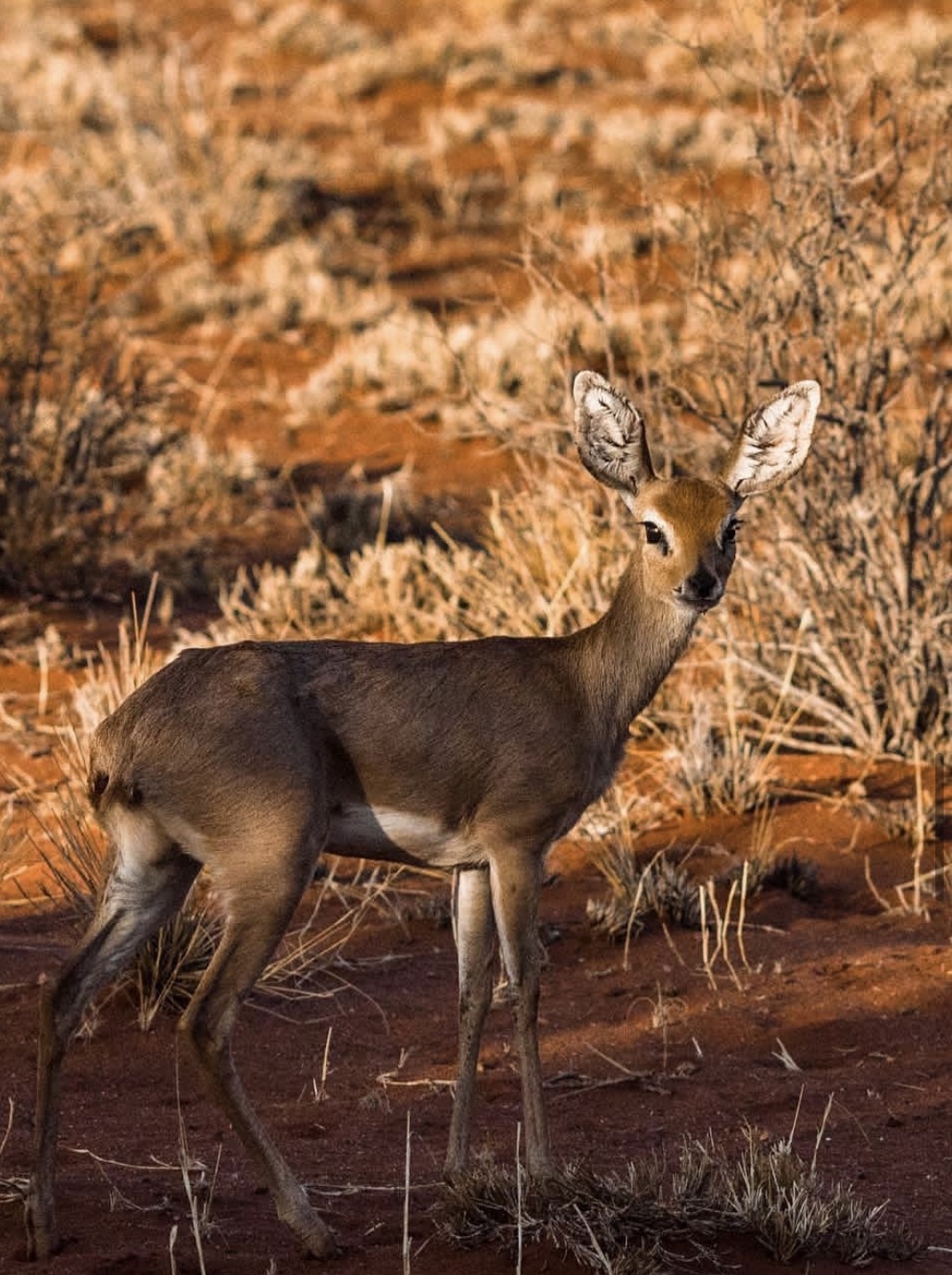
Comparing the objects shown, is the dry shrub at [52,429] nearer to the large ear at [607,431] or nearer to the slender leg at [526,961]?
the large ear at [607,431]

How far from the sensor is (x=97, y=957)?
17.0 ft

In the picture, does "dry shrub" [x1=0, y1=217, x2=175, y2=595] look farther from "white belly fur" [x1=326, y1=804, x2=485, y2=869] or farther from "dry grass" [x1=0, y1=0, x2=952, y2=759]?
"white belly fur" [x1=326, y1=804, x2=485, y2=869]

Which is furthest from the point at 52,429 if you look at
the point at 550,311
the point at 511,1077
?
the point at 511,1077

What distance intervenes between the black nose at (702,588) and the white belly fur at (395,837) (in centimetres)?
89

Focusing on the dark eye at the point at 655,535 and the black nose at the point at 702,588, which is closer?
the black nose at the point at 702,588

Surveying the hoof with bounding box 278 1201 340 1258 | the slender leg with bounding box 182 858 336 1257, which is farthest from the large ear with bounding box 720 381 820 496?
the hoof with bounding box 278 1201 340 1258

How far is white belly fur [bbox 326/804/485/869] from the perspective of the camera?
17.6 feet

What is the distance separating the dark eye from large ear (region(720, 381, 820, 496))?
0.29 m

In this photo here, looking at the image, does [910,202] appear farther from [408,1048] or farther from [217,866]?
[217,866]

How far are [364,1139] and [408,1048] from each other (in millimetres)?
867

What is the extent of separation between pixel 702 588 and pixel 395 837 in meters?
1.07

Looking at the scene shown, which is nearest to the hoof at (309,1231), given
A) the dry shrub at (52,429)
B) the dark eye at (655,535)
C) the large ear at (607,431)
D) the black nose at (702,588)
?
the black nose at (702,588)

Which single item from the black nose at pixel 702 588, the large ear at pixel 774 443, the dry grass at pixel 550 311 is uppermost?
the large ear at pixel 774 443

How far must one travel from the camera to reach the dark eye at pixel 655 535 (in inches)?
226
